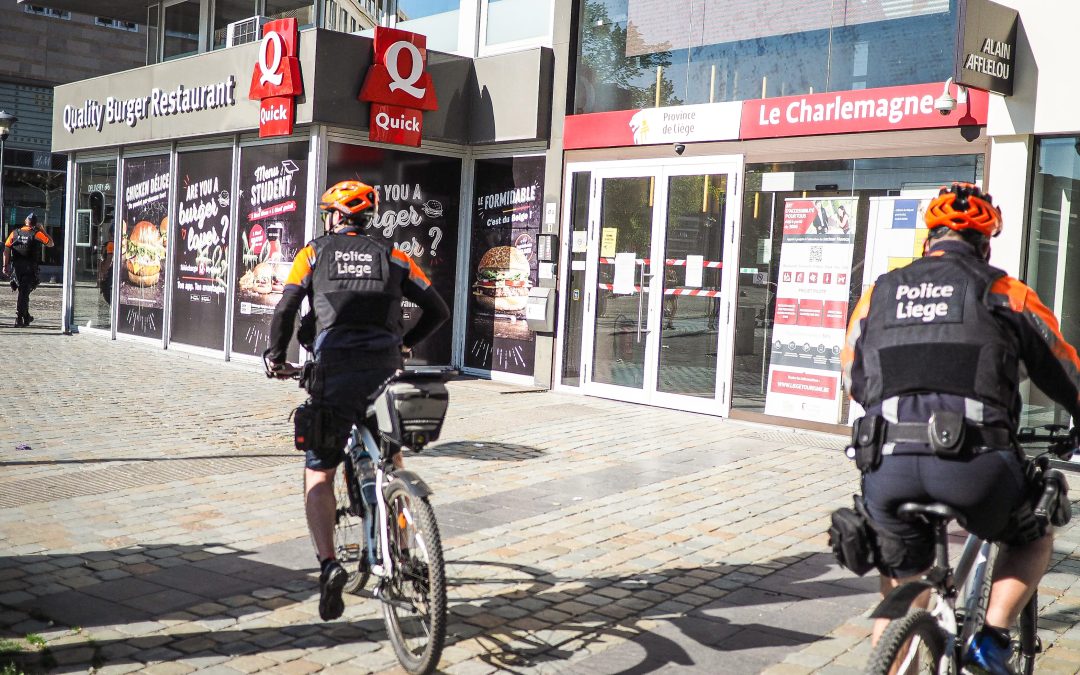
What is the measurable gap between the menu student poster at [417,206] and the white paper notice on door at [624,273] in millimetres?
2790

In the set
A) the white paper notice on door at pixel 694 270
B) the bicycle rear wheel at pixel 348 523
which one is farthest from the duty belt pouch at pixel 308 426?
the white paper notice on door at pixel 694 270

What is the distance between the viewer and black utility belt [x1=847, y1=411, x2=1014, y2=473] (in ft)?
9.59

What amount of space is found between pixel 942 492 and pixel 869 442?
0.77 ft

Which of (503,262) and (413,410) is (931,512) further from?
(503,262)

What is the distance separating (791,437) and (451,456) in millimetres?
3413

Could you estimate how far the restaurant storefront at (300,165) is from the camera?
12875 mm

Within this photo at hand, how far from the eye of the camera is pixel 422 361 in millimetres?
14133

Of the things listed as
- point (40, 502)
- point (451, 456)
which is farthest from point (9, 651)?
point (451, 456)

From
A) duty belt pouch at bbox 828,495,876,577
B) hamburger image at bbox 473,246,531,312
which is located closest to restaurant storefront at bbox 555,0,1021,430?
hamburger image at bbox 473,246,531,312

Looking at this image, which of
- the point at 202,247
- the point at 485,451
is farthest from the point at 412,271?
the point at 202,247

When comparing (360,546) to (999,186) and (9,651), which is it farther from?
(999,186)

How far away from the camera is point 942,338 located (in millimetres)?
3039

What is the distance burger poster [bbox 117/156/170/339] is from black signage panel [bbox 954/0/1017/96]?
1192 cm

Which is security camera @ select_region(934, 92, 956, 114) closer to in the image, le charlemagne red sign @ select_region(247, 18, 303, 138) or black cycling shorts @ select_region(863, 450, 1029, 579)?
black cycling shorts @ select_region(863, 450, 1029, 579)
